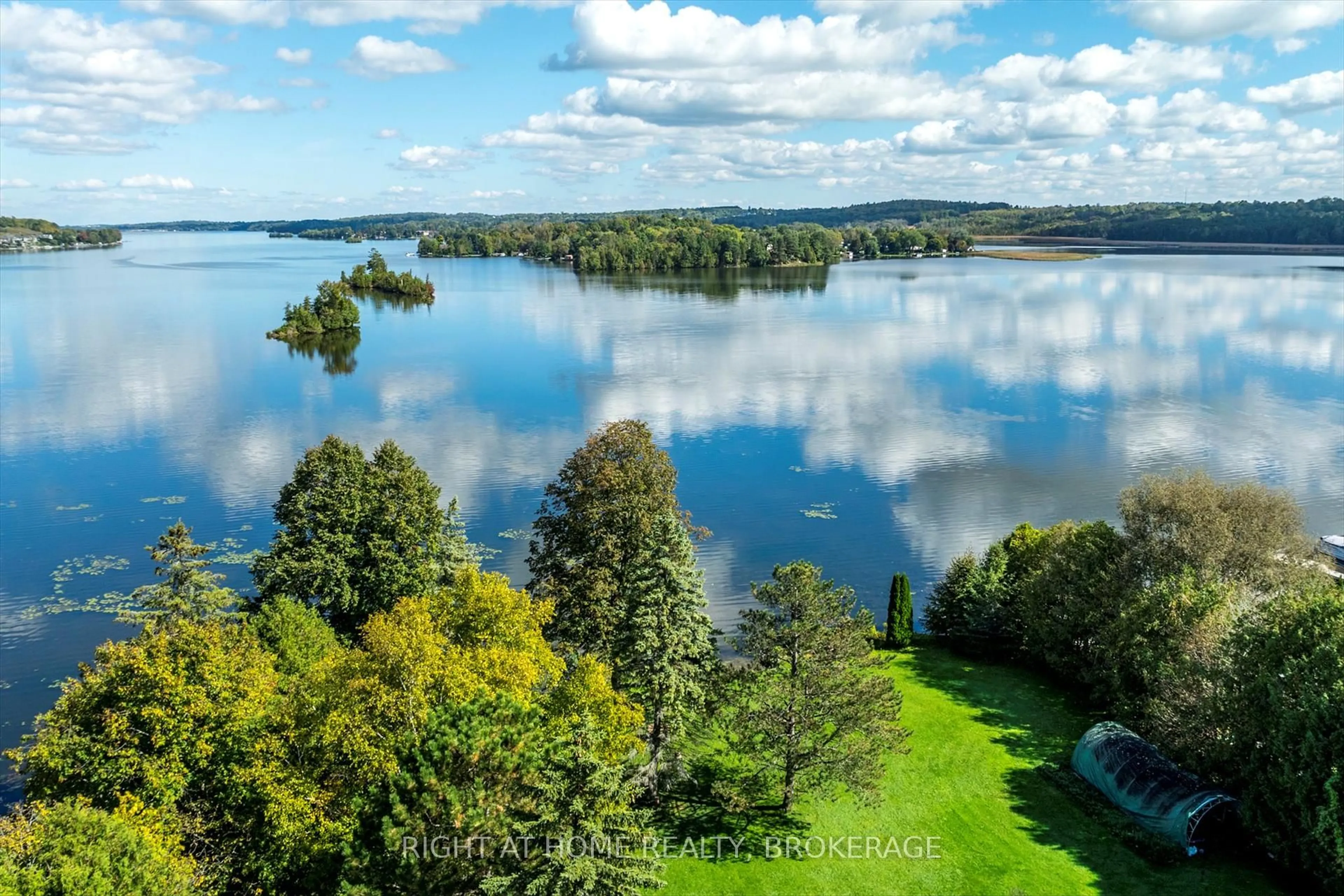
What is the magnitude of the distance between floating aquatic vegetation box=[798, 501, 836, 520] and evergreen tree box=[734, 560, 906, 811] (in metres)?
25.7

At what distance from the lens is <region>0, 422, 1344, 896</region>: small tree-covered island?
18.1m

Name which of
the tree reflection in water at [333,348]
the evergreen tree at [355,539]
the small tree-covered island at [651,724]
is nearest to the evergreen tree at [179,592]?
the small tree-covered island at [651,724]

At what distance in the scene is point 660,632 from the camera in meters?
24.9

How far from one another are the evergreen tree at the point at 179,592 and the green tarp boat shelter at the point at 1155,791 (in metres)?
27.2

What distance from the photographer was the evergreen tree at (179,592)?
28438mm

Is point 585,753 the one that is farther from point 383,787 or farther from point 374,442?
point 374,442

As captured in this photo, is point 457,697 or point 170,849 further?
point 457,697

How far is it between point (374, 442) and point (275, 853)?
4708 cm

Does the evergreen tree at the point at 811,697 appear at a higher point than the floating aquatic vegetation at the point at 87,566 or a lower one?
higher

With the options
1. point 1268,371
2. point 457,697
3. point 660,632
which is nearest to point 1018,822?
point 660,632

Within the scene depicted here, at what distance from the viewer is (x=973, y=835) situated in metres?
23.8

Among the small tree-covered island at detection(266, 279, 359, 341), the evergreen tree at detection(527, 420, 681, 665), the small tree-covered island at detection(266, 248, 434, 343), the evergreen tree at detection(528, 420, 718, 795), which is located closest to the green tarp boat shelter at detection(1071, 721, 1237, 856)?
the evergreen tree at detection(528, 420, 718, 795)

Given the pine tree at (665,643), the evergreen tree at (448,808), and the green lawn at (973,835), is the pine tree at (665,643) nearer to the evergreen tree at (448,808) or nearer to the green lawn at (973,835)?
the green lawn at (973,835)

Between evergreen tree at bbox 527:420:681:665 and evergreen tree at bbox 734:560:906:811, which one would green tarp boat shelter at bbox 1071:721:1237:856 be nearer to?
evergreen tree at bbox 734:560:906:811
